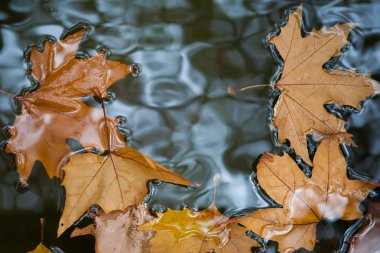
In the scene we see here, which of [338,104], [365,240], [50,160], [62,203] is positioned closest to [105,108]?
[50,160]

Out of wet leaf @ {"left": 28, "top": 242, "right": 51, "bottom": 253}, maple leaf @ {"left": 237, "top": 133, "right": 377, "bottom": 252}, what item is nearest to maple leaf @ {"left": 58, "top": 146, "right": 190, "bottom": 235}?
wet leaf @ {"left": 28, "top": 242, "right": 51, "bottom": 253}

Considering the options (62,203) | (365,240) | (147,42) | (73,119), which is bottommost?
(365,240)

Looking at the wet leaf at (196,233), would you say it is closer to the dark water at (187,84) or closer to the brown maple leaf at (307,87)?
the dark water at (187,84)

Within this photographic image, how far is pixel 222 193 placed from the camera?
137cm

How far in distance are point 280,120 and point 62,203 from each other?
808mm

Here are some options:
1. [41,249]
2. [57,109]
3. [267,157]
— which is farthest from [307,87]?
[41,249]

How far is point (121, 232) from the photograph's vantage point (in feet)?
4.18

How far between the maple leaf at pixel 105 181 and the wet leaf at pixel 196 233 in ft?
0.42

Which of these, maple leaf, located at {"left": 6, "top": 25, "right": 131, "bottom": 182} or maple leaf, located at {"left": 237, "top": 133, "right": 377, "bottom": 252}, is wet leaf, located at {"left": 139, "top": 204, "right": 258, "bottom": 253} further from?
maple leaf, located at {"left": 6, "top": 25, "right": 131, "bottom": 182}

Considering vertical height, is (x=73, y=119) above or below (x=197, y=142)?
above

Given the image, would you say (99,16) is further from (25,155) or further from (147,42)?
(25,155)

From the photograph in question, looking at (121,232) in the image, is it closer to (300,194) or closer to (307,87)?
(300,194)

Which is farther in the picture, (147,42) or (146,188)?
(147,42)

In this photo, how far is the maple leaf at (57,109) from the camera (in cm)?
129
